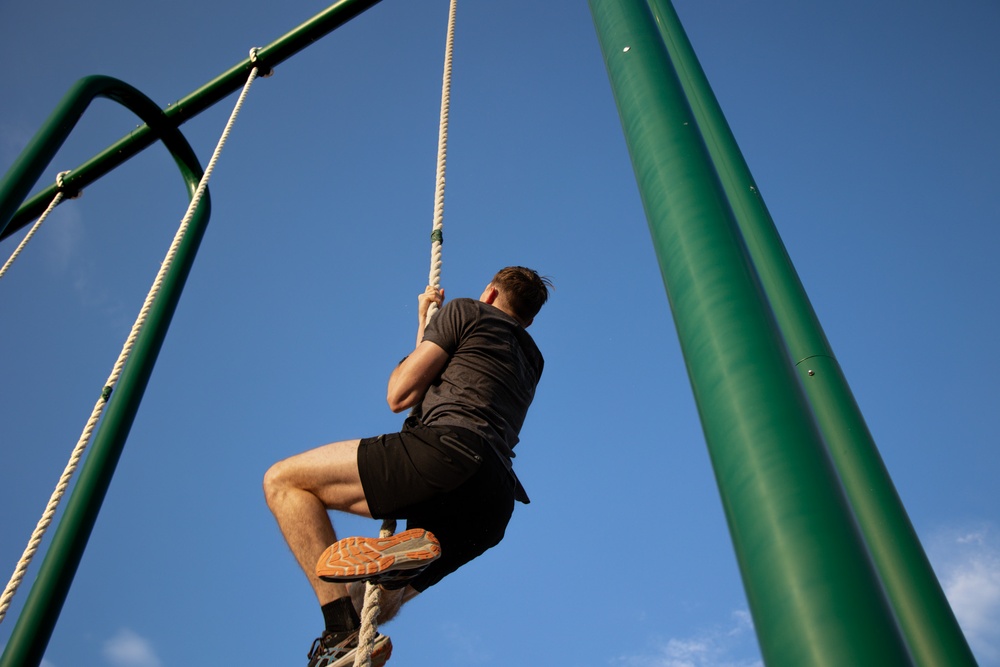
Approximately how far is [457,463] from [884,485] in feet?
3.97

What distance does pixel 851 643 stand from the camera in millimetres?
994

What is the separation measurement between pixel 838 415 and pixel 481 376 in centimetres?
111

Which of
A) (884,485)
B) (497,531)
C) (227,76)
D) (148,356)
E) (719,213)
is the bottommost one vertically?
(884,485)

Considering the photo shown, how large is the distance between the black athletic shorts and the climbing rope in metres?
0.12

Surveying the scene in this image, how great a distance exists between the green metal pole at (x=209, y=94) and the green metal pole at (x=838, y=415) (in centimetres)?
273

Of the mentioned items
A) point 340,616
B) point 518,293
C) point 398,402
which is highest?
point 518,293

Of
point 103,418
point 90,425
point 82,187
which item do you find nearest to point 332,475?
point 90,425

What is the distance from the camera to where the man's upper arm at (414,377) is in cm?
258

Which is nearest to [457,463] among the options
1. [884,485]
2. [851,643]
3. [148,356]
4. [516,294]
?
[516,294]

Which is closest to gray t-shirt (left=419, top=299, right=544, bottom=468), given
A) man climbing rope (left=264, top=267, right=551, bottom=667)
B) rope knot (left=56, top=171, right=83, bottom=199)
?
man climbing rope (left=264, top=267, right=551, bottom=667)

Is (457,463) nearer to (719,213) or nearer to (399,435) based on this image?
(399,435)

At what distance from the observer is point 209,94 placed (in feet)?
17.3

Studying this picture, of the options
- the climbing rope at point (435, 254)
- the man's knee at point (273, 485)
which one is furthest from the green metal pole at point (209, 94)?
the man's knee at point (273, 485)

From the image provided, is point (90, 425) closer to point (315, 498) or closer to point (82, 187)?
point (315, 498)
